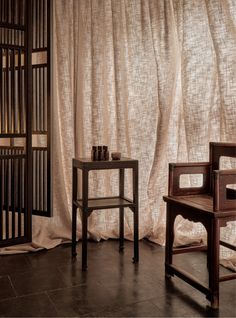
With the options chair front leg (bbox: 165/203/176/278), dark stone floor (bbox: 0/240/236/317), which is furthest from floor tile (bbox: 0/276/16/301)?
chair front leg (bbox: 165/203/176/278)

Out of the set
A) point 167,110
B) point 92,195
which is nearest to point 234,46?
point 167,110

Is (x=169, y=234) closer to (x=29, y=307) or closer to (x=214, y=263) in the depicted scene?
(x=214, y=263)

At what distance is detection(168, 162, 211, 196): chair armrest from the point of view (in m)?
2.39

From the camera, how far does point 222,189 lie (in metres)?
1.98

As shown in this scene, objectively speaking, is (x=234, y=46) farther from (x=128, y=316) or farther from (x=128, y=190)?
(x=128, y=316)

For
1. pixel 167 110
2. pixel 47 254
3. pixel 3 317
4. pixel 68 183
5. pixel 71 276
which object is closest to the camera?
pixel 3 317

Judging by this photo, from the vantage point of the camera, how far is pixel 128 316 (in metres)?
1.90

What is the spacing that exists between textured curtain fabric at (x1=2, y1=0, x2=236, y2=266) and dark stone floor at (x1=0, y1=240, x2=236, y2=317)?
0.33 meters

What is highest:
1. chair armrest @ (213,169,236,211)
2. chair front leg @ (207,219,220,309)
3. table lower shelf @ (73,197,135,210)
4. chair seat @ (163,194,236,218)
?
chair armrest @ (213,169,236,211)

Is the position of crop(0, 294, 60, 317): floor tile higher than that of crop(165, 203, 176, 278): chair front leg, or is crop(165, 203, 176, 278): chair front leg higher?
crop(165, 203, 176, 278): chair front leg

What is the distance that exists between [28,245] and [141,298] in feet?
4.01

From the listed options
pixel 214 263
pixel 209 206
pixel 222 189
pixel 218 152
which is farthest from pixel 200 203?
pixel 218 152

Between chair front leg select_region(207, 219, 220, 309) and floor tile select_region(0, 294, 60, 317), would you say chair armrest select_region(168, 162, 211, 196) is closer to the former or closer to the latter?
chair front leg select_region(207, 219, 220, 309)

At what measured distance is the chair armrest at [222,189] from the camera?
1965mm
